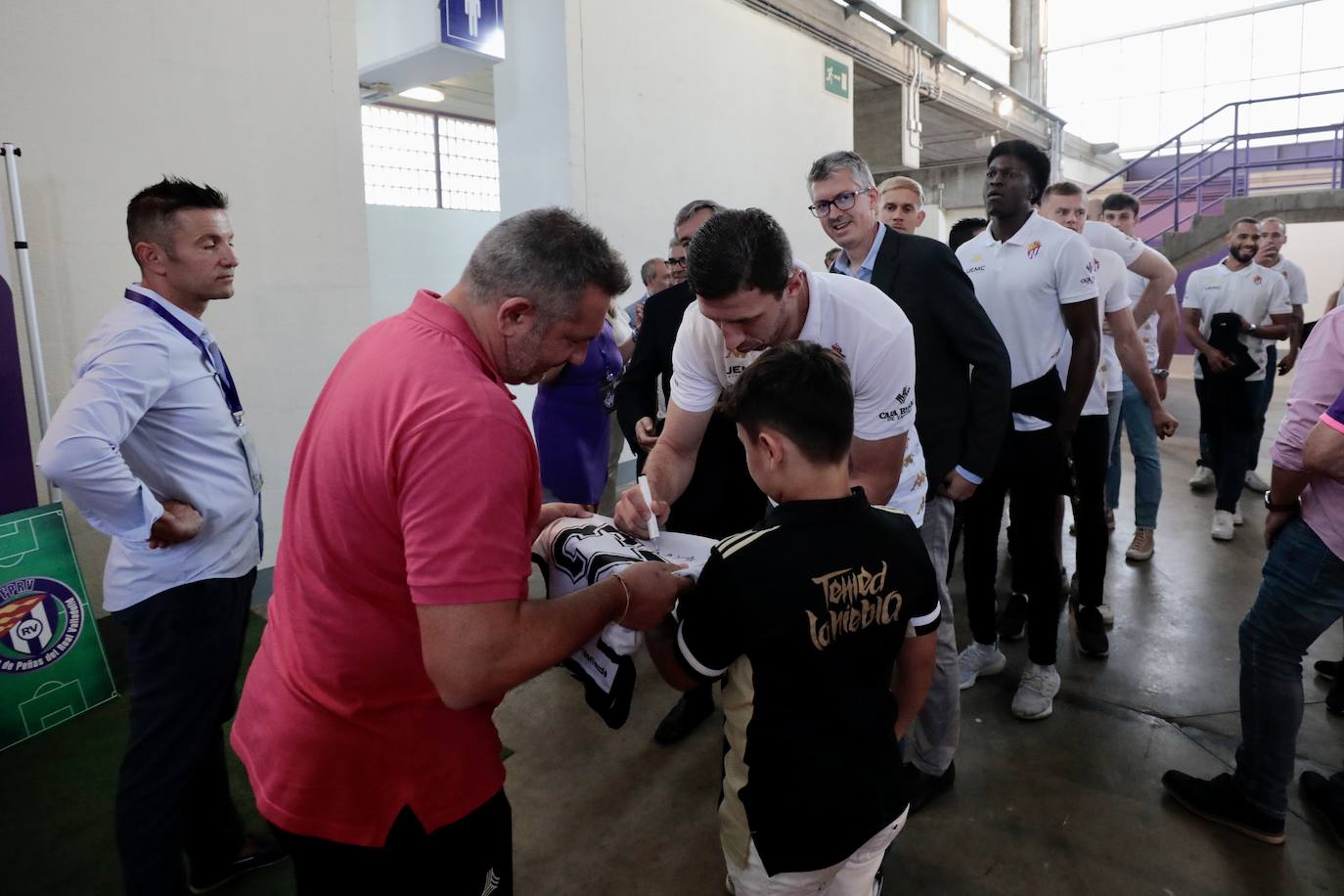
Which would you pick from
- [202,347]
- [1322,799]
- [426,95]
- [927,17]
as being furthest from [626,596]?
[927,17]

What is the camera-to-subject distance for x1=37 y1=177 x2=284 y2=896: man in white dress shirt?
1.75 m

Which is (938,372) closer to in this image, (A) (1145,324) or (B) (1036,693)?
(B) (1036,693)

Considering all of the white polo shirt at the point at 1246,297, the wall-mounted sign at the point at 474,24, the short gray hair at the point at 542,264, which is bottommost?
the short gray hair at the point at 542,264

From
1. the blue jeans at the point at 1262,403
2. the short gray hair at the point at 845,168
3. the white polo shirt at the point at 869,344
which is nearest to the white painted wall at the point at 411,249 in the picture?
the short gray hair at the point at 845,168

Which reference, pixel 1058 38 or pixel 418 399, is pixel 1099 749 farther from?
pixel 1058 38

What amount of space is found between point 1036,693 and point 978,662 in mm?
320

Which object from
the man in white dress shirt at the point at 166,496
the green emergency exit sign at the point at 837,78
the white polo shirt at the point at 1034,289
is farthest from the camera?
the green emergency exit sign at the point at 837,78

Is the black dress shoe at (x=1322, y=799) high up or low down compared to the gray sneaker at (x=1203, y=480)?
down

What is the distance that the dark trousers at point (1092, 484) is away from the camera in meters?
3.33

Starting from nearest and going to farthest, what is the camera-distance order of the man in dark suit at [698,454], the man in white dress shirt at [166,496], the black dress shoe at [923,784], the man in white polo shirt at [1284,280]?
the man in white dress shirt at [166,496]
the black dress shoe at [923,784]
the man in dark suit at [698,454]
the man in white polo shirt at [1284,280]

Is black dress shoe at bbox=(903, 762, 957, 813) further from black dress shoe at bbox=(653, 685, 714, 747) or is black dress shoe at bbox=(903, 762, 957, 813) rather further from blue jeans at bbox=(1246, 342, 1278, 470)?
blue jeans at bbox=(1246, 342, 1278, 470)

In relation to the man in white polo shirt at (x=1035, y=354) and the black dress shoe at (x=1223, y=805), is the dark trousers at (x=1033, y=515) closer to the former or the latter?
the man in white polo shirt at (x=1035, y=354)

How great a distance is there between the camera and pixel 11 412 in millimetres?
3059

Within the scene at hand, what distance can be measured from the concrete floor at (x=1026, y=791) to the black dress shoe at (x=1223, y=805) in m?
0.04
